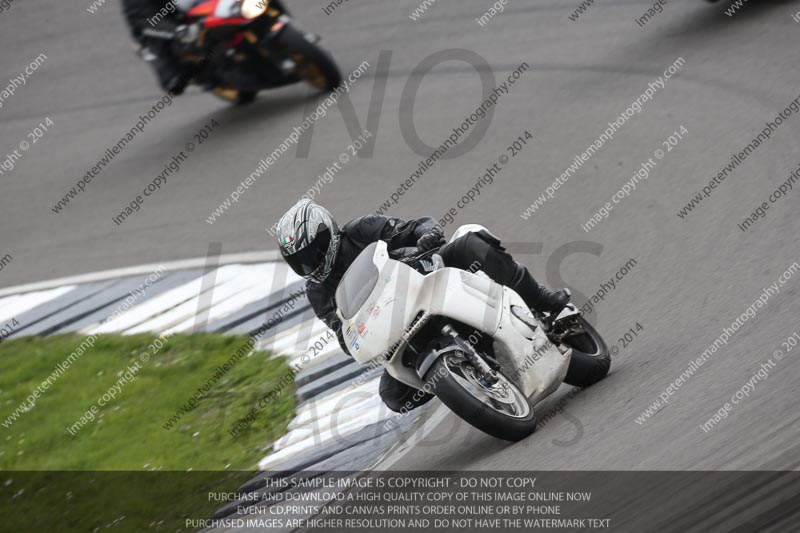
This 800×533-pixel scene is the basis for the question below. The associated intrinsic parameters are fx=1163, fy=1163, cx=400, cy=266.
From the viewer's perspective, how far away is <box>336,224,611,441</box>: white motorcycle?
5719 millimetres

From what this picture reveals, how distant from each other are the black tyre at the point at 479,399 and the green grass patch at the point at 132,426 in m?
1.91

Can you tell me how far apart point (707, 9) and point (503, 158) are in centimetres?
357

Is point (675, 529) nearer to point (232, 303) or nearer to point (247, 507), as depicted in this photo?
point (247, 507)

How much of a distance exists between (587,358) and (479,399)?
1175mm

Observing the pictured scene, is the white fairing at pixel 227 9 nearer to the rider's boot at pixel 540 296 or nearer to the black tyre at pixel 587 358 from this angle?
the rider's boot at pixel 540 296

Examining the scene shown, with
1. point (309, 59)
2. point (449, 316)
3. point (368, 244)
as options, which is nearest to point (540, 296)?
point (449, 316)

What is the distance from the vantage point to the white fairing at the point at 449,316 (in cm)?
584

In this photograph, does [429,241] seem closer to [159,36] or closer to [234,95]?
[159,36]

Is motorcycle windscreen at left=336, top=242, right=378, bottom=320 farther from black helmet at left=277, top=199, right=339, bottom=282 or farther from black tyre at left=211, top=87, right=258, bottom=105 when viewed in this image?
black tyre at left=211, top=87, right=258, bottom=105

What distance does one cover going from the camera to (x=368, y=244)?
21.5ft

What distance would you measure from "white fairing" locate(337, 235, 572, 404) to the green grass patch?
1.57m

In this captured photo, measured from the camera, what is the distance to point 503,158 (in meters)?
10.9

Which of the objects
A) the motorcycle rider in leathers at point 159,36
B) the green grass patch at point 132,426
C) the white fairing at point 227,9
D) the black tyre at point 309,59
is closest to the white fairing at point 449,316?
the green grass patch at point 132,426

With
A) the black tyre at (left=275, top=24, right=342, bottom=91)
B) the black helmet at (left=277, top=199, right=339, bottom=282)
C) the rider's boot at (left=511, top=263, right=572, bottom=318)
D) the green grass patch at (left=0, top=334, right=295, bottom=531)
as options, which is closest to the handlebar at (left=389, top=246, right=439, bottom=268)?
the black helmet at (left=277, top=199, right=339, bottom=282)
